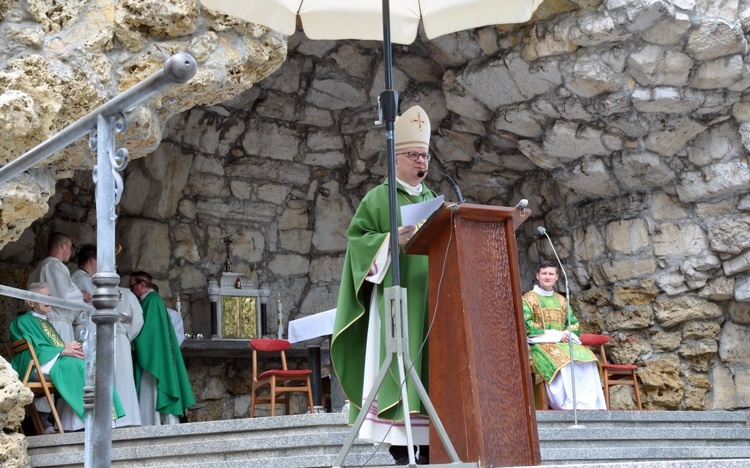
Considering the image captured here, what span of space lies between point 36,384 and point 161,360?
177 centimetres

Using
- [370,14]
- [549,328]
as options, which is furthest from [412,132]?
[549,328]

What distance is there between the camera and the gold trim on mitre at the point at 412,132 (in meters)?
4.19

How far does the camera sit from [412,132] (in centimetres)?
419

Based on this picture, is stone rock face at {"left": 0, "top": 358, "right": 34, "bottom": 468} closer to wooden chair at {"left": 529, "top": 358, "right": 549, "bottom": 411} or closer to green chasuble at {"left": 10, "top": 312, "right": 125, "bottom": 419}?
green chasuble at {"left": 10, "top": 312, "right": 125, "bottom": 419}

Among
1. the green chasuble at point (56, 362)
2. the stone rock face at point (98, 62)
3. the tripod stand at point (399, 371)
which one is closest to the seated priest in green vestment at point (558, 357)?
the stone rock face at point (98, 62)

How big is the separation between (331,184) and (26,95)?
498cm

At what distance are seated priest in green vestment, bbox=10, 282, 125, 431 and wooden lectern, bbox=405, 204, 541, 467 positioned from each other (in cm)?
360

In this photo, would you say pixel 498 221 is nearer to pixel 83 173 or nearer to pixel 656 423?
pixel 656 423

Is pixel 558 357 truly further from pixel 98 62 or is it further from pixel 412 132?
pixel 98 62

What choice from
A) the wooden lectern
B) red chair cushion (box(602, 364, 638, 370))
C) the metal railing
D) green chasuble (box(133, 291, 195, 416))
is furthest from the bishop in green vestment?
the metal railing

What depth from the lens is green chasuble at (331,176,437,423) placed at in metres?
3.81

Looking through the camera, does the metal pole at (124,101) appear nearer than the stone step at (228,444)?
Yes

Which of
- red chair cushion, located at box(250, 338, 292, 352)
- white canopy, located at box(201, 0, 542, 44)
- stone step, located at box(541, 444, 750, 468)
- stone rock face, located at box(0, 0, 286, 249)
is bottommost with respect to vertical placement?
stone step, located at box(541, 444, 750, 468)

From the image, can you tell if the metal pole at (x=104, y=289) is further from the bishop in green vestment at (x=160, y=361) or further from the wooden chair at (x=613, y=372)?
the wooden chair at (x=613, y=372)
